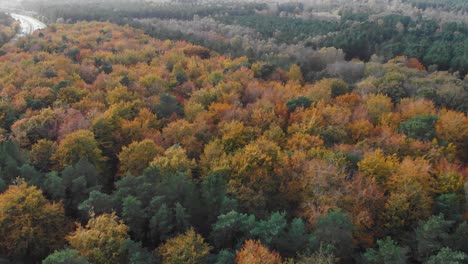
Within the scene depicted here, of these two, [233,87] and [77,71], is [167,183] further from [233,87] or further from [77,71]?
[77,71]

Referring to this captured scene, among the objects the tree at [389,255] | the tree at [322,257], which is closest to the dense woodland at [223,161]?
the tree at [389,255]

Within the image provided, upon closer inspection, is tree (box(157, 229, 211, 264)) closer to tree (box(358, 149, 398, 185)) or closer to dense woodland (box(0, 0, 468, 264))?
dense woodland (box(0, 0, 468, 264))

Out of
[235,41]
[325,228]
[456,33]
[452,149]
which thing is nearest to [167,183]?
[325,228]

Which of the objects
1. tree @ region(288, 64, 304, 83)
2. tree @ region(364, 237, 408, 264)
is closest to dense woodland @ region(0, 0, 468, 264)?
tree @ region(364, 237, 408, 264)

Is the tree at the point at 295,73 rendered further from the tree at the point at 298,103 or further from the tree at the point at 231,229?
the tree at the point at 231,229

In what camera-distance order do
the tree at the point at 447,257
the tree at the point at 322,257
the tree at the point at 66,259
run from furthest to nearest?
1. the tree at the point at 322,257
2. the tree at the point at 447,257
3. the tree at the point at 66,259
